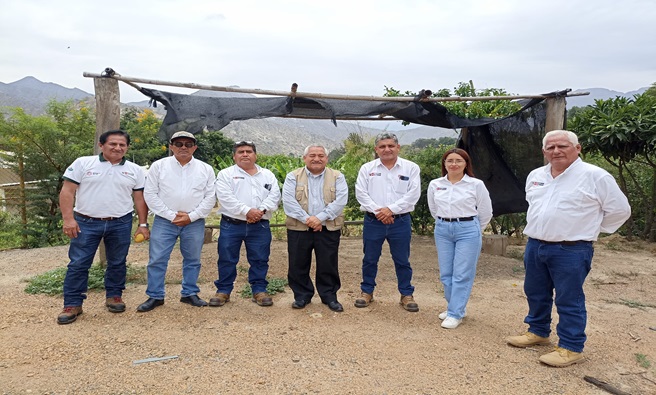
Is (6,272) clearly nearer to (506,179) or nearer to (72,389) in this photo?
(72,389)

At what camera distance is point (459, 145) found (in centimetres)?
706

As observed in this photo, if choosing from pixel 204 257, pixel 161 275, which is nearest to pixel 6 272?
pixel 204 257

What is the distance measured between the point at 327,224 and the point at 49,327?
2549 mm

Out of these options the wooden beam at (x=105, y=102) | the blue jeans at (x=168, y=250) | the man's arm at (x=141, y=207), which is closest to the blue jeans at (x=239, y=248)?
the blue jeans at (x=168, y=250)

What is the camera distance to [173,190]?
423cm

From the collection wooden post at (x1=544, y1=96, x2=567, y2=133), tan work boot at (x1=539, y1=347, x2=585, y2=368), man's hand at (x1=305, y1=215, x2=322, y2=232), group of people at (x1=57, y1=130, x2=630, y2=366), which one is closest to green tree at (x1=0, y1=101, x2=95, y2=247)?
group of people at (x1=57, y1=130, x2=630, y2=366)

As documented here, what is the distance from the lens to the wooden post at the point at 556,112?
582cm

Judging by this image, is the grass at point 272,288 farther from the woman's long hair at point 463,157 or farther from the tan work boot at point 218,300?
the woman's long hair at point 463,157

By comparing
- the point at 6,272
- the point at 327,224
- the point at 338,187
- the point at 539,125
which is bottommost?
the point at 6,272

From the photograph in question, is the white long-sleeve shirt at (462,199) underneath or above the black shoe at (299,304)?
above

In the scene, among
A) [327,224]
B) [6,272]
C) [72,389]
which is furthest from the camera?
[6,272]

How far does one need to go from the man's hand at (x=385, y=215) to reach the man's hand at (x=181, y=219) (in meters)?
1.78

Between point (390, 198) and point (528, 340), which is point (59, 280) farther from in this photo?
point (528, 340)

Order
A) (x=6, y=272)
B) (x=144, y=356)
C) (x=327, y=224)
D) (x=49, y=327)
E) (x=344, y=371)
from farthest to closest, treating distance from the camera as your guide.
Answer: (x=6, y=272) < (x=327, y=224) < (x=49, y=327) < (x=144, y=356) < (x=344, y=371)
